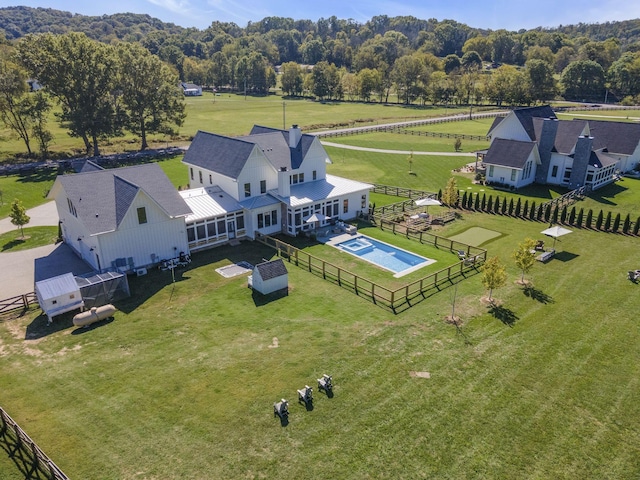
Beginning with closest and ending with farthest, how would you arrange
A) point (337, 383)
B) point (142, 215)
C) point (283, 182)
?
point (337, 383), point (142, 215), point (283, 182)

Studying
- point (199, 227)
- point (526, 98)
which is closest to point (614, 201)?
point (199, 227)

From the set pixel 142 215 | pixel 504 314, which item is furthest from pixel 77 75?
pixel 504 314

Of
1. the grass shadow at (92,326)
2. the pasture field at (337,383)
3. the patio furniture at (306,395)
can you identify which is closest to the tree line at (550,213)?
the pasture field at (337,383)

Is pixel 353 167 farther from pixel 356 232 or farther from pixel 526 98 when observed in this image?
pixel 526 98

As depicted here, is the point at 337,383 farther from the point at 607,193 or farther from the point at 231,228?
the point at 607,193

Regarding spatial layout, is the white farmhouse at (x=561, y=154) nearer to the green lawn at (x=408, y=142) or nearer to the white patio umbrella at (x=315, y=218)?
the green lawn at (x=408, y=142)
